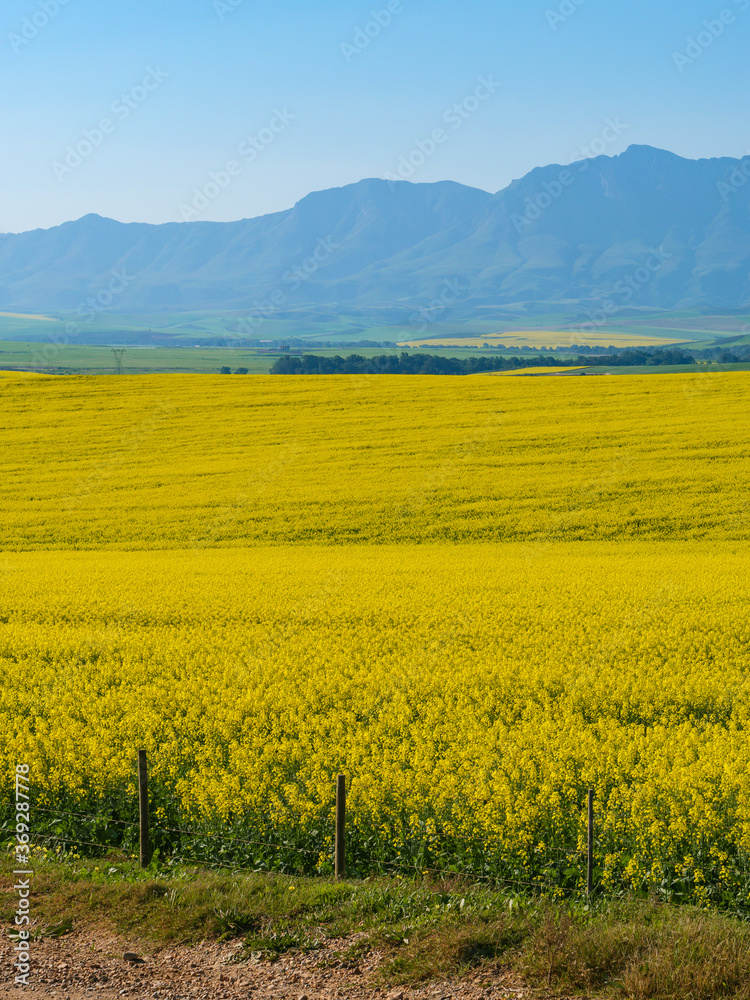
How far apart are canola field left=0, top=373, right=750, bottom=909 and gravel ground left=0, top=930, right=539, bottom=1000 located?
1.71 metres

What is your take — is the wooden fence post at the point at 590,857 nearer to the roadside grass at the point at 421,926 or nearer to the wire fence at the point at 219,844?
the wire fence at the point at 219,844

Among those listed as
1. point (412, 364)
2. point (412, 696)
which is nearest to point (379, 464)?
point (412, 696)

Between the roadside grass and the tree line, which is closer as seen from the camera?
the roadside grass

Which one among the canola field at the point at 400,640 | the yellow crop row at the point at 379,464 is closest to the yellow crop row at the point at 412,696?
the canola field at the point at 400,640

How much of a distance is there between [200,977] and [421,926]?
1803mm

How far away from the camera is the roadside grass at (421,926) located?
600 cm

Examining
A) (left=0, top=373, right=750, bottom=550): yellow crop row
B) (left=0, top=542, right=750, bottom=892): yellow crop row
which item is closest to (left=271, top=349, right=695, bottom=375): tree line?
(left=0, top=373, right=750, bottom=550): yellow crop row

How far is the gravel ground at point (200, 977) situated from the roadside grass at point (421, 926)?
0.34 ft

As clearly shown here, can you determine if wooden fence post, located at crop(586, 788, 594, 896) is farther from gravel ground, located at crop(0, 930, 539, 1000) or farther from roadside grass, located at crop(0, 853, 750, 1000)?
gravel ground, located at crop(0, 930, 539, 1000)

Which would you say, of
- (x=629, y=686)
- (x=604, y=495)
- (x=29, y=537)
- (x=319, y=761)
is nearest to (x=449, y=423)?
(x=604, y=495)

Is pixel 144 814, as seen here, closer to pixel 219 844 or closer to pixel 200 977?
pixel 219 844

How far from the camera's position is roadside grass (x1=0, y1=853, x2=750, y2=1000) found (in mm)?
6000

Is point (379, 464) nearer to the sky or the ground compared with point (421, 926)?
nearer to the sky

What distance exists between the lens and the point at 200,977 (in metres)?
6.30
